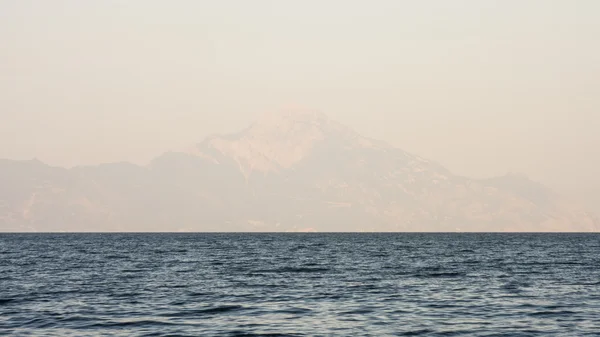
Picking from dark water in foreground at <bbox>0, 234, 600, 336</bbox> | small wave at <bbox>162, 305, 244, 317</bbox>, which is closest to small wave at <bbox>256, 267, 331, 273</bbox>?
dark water in foreground at <bbox>0, 234, 600, 336</bbox>

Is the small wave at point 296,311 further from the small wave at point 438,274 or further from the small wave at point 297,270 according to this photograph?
the small wave at point 297,270

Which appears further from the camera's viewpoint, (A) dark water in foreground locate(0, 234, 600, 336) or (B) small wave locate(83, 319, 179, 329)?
(B) small wave locate(83, 319, 179, 329)

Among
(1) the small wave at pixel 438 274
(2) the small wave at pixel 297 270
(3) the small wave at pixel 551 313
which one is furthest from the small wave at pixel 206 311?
(2) the small wave at pixel 297 270

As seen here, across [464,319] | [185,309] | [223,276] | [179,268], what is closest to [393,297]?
[464,319]

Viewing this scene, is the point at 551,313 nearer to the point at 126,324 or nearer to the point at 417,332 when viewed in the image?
the point at 417,332

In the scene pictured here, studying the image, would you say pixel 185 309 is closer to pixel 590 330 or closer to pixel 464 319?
pixel 464 319

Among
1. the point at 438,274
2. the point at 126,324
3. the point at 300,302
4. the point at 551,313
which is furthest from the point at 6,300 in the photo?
the point at 438,274

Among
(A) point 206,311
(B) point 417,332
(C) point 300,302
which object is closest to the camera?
(B) point 417,332

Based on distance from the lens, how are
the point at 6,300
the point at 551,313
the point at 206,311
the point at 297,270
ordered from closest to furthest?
the point at 551,313 → the point at 206,311 → the point at 6,300 → the point at 297,270

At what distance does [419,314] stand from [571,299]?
457 inches

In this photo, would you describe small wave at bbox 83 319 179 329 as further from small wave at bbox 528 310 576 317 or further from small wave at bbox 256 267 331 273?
small wave at bbox 256 267 331 273

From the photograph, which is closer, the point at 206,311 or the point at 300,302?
the point at 206,311

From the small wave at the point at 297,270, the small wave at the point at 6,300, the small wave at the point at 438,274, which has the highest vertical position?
the small wave at the point at 438,274

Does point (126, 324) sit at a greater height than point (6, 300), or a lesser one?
lesser
